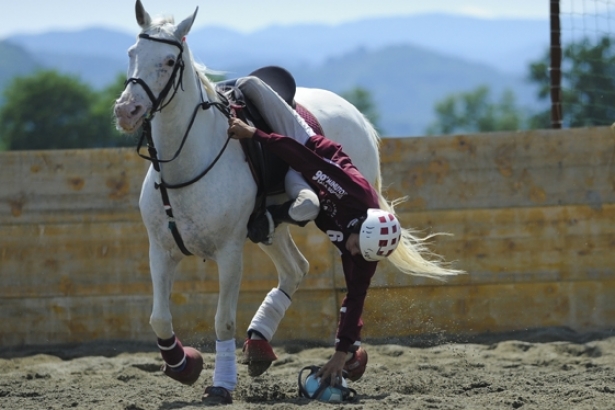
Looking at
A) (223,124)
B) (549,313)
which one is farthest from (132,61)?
(549,313)

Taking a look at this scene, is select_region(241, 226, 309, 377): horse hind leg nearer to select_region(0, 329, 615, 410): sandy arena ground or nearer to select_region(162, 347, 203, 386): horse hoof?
select_region(0, 329, 615, 410): sandy arena ground

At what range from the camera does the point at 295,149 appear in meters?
5.55

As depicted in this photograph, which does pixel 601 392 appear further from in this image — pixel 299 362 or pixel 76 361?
pixel 76 361

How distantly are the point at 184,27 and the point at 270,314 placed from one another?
1877 mm

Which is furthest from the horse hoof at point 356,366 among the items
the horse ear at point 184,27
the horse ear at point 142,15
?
the horse ear at point 142,15

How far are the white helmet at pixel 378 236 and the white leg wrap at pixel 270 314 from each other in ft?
3.32

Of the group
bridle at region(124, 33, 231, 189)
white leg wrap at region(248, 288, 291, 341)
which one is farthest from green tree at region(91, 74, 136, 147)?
bridle at region(124, 33, 231, 189)

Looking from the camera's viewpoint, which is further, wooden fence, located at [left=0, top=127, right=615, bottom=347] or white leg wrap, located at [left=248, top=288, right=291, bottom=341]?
wooden fence, located at [left=0, top=127, right=615, bottom=347]

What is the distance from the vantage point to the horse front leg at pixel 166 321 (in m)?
5.50

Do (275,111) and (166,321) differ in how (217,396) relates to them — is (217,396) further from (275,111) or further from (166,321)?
(275,111)

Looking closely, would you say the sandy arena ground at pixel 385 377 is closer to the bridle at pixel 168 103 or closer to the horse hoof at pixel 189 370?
the horse hoof at pixel 189 370

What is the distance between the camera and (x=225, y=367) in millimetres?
5547

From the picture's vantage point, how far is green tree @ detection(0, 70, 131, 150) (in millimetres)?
60406

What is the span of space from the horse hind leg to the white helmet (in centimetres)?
101
